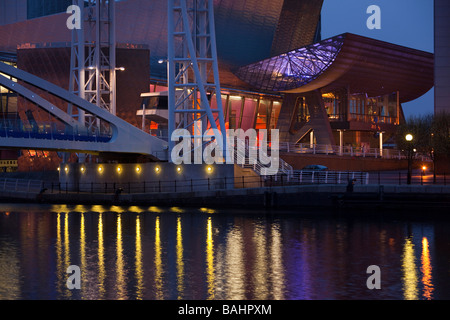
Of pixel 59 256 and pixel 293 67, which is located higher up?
pixel 293 67

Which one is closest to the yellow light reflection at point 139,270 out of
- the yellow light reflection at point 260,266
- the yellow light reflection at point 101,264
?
the yellow light reflection at point 101,264

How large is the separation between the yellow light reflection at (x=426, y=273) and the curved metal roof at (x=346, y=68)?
4915 centimetres

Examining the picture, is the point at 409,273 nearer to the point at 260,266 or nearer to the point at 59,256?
the point at 260,266

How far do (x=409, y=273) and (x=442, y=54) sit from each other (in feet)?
157

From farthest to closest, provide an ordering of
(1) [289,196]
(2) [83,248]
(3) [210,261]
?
(1) [289,196] < (2) [83,248] < (3) [210,261]

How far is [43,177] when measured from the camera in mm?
75625

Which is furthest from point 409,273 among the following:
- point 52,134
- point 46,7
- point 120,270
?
point 46,7

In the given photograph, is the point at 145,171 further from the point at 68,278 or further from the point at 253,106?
the point at 253,106

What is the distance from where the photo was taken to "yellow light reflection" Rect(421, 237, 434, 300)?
818 inches

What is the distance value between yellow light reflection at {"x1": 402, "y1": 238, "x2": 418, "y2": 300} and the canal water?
33mm

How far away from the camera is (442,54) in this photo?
67500 millimetres

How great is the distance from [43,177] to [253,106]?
39873 millimetres

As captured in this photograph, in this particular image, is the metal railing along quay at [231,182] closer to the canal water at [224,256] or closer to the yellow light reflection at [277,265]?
the canal water at [224,256]
